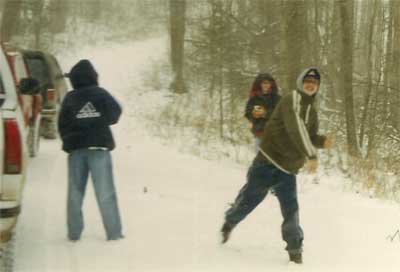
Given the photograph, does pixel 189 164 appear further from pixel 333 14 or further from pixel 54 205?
pixel 333 14

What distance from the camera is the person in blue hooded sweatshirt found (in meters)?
4.80

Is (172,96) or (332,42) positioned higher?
(332,42)

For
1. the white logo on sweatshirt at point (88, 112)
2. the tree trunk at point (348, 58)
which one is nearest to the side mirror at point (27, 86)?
the white logo on sweatshirt at point (88, 112)

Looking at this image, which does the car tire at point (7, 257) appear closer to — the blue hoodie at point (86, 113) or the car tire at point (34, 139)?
the blue hoodie at point (86, 113)

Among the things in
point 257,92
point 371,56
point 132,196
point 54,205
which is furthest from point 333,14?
point 54,205

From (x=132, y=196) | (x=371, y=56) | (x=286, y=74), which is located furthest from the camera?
(x=371, y=56)

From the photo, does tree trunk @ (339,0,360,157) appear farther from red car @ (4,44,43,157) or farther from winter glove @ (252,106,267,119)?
red car @ (4,44,43,157)

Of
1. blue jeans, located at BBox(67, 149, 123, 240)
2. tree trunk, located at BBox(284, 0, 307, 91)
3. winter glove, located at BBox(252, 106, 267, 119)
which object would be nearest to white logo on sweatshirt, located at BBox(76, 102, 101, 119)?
blue jeans, located at BBox(67, 149, 123, 240)

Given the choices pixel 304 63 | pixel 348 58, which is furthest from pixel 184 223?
pixel 348 58

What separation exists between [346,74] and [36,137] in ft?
21.9

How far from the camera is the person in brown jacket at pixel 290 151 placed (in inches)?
186

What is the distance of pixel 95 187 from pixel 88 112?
1.88 ft

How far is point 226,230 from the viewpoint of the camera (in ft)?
17.2

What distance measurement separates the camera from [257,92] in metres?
6.67
